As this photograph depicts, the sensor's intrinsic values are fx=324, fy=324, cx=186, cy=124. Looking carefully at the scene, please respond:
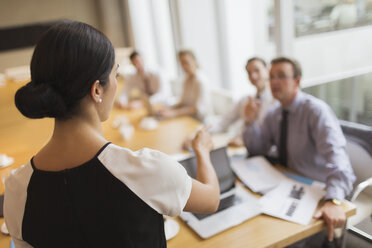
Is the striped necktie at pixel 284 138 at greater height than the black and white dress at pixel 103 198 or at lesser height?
lesser

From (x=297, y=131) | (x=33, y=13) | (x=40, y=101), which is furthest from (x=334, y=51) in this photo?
(x=33, y=13)

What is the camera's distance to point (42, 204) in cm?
83

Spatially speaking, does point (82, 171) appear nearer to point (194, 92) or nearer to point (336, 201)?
point (336, 201)

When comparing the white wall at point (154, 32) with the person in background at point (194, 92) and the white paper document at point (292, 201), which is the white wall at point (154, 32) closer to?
the person in background at point (194, 92)

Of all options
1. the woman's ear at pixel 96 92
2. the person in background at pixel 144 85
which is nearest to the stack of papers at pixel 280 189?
the woman's ear at pixel 96 92

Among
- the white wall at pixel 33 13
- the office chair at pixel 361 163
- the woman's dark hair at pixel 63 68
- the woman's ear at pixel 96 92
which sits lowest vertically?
the office chair at pixel 361 163

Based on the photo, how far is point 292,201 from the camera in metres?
1.42

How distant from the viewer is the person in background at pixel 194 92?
3.14m

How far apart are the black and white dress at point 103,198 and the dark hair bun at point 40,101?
0.47 ft

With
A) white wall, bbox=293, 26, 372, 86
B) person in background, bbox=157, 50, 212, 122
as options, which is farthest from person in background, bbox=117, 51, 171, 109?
white wall, bbox=293, 26, 372, 86

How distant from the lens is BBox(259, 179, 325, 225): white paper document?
132cm

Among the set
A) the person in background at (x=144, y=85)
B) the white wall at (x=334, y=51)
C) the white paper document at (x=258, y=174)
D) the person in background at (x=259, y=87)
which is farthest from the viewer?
the person in background at (x=144, y=85)

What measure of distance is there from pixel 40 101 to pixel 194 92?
2689mm

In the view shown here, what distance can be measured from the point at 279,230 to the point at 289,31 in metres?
1.79
